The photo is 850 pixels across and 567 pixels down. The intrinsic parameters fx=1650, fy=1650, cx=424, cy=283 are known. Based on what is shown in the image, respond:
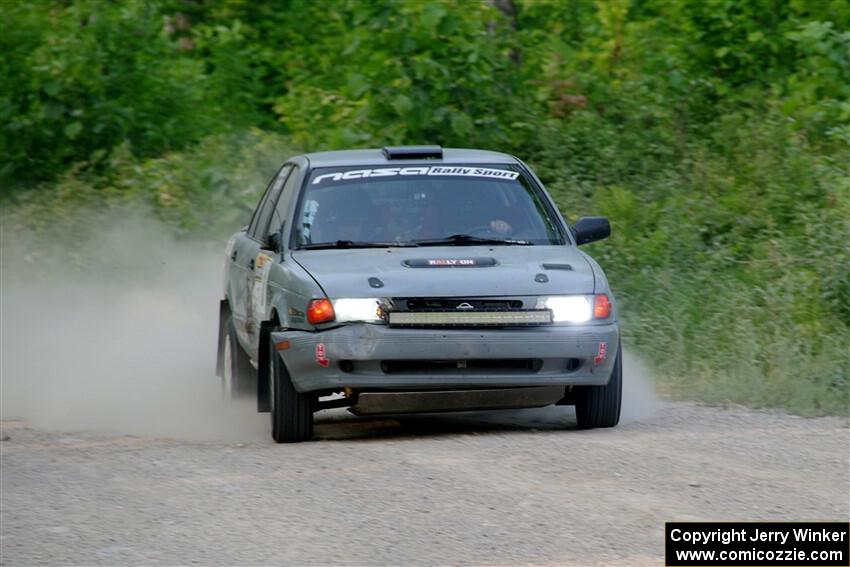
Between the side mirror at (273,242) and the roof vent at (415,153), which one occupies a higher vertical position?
the roof vent at (415,153)

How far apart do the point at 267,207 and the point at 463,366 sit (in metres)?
2.73

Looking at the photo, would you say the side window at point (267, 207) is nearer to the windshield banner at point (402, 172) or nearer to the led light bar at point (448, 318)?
the windshield banner at point (402, 172)

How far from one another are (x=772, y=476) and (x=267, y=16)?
67.4 feet

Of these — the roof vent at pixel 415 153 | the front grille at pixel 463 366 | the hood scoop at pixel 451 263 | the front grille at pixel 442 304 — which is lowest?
the front grille at pixel 463 366

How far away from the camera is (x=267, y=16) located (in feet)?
89.1

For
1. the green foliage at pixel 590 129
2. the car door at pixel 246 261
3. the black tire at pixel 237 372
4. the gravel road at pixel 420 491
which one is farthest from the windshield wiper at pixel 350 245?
the green foliage at pixel 590 129

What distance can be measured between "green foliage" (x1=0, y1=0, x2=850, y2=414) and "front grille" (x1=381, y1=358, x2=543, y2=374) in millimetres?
2699

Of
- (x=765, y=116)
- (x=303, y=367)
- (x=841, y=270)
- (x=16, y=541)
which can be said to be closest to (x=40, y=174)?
(x=765, y=116)

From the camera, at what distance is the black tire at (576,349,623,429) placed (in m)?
9.28

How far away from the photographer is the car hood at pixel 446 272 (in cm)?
889

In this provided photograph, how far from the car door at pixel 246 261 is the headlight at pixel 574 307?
94.1 inches

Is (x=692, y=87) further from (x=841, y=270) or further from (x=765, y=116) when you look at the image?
(x=841, y=270)

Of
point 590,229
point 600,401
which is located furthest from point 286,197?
point 600,401

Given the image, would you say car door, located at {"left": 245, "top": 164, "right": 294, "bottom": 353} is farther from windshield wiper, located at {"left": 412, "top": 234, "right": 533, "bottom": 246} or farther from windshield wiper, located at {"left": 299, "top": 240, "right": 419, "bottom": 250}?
windshield wiper, located at {"left": 412, "top": 234, "right": 533, "bottom": 246}
